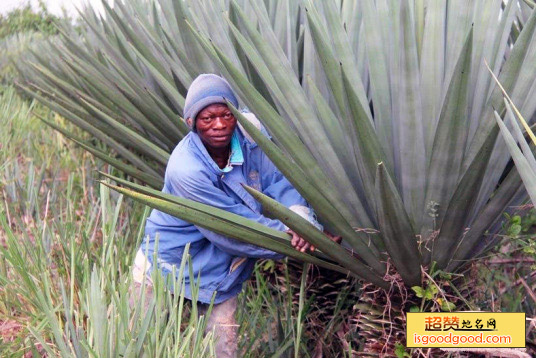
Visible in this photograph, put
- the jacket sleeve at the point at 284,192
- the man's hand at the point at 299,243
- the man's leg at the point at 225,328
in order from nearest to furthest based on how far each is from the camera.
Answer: the man's hand at the point at 299,243 → the jacket sleeve at the point at 284,192 → the man's leg at the point at 225,328

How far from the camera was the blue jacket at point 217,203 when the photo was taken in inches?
112

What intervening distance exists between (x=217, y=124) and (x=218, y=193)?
0.23 m

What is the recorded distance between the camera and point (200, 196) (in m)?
2.85

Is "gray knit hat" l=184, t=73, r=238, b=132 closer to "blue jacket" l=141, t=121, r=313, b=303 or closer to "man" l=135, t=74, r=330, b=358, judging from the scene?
"man" l=135, t=74, r=330, b=358

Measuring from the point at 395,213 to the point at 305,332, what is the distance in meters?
1.15

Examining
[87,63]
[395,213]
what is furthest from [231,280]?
[87,63]

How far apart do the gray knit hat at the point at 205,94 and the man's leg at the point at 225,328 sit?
68 centimetres

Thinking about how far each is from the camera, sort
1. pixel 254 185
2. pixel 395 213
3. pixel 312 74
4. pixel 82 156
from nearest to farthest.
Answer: pixel 395 213
pixel 254 185
pixel 312 74
pixel 82 156

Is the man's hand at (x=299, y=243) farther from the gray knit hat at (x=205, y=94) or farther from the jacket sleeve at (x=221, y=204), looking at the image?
the gray knit hat at (x=205, y=94)

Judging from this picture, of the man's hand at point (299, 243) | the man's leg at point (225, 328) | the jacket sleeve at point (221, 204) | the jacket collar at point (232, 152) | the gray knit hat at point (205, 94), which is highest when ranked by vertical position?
the gray knit hat at point (205, 94)

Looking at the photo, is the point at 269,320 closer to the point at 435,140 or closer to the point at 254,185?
the point at 254,185

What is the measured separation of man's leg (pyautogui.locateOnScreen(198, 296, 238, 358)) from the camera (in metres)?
3.13

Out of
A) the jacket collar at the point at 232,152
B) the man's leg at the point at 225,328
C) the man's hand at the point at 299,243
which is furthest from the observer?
the man's leg at the point at 225,328

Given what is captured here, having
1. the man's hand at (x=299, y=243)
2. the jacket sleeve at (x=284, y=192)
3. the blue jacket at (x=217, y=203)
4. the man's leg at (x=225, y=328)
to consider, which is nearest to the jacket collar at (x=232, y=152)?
the blue jacket at (x=217, y=203)
